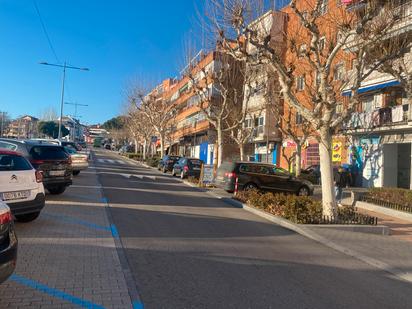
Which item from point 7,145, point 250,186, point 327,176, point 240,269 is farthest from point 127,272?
point 250,186

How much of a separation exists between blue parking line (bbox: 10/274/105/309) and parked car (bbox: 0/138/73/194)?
328 inches

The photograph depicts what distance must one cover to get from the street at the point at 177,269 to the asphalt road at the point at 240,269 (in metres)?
0.01

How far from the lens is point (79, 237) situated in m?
8.14

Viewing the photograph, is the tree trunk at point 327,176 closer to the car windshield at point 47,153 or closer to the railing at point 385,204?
the railing at point 385,204

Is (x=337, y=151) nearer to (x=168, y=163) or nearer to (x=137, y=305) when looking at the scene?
(x=168, y=163)

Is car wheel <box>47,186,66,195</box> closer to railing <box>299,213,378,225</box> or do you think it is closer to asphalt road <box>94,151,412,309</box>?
asphalt road <box>94,151,412,309</box>

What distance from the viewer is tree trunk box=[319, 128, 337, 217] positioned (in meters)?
12.1

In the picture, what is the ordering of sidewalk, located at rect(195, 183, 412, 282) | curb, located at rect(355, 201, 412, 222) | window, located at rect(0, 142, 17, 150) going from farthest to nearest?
curb, located at rect(355, 201, 412, 222) < window, located at rect(0, 142, 17, 150) < sidewalk, located at rect(195, 183, 412, 282)

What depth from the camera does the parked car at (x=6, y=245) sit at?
171 inches

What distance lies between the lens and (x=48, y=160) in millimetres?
13555

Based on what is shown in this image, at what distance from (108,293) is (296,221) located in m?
7.29

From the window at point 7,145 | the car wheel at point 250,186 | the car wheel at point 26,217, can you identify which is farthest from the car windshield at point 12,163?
the car wheel at point 250,186

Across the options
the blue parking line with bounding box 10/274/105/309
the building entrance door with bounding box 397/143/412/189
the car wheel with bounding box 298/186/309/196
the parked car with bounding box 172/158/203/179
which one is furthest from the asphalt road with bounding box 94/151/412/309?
the building entrance door with bounding box 397/143/412/189

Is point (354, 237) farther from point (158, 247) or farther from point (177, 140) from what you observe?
point (177, 140)
